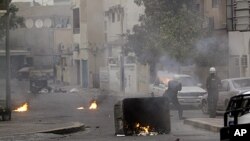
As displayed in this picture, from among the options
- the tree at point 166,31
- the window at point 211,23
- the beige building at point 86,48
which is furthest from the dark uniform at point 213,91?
the beige building at point 86,48

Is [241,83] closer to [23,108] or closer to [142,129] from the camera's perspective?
[142,129]

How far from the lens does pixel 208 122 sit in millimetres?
23062

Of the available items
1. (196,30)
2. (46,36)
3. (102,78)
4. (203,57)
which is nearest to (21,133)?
(203,57)

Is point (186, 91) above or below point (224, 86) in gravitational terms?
below

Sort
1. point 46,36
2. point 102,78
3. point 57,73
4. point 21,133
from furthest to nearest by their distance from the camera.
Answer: point 57,73, point 102,78, point 46,36, point 21,133

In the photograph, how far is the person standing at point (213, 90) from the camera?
85.9 feet

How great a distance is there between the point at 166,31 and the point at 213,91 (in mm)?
12302

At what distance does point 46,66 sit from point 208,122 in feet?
131

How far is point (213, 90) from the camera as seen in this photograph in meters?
26.5

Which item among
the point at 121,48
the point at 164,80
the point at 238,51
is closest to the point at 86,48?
the point at 121,48

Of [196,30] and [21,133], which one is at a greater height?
[196,30]

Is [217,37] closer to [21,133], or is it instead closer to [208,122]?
[208,122]

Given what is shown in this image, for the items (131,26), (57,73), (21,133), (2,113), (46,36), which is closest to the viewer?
(21,133)

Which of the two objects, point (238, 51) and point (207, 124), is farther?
point (238, 51)
